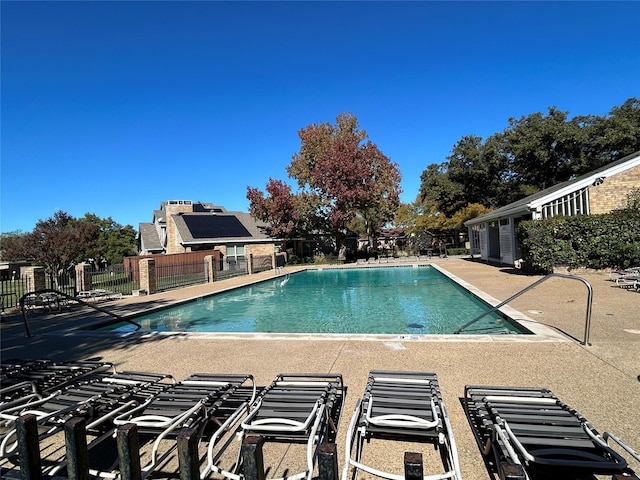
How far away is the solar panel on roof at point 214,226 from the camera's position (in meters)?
30.0

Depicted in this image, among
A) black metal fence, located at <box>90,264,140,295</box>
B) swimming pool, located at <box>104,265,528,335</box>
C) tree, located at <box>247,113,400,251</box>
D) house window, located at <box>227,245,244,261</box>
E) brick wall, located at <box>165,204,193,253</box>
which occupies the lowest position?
swimming pool, located at <box>104,265,528,335</box>

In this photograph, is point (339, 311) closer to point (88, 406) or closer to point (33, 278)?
point (88, 406)

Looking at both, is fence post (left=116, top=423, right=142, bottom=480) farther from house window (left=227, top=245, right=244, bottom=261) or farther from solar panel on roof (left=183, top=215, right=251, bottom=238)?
house window (left=227, top=245, right=244, bottom=261)

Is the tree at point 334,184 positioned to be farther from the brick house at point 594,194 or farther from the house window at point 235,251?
the brick house at point 594,194

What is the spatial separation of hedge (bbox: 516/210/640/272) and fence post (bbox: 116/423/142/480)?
16.1 m

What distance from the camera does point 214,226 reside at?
3153 cm

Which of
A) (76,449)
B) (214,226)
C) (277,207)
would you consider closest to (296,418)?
(76,449)

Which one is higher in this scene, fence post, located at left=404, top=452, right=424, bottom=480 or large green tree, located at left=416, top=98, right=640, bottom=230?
large green tree, located at left=416, top=98, right=640, bottom=230

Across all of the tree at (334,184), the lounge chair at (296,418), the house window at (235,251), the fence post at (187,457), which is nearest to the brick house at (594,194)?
the tree at (334,184)

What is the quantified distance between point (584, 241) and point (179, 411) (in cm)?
1673

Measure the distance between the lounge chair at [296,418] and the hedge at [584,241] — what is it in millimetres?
14510

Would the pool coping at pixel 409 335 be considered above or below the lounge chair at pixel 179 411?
below

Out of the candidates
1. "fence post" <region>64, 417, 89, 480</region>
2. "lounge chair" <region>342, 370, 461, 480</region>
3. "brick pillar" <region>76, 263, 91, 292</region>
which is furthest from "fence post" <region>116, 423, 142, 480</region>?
"brick pillar" <region>76, 263, 91, 292</region>

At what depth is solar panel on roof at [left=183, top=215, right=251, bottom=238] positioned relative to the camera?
98.5 feet
